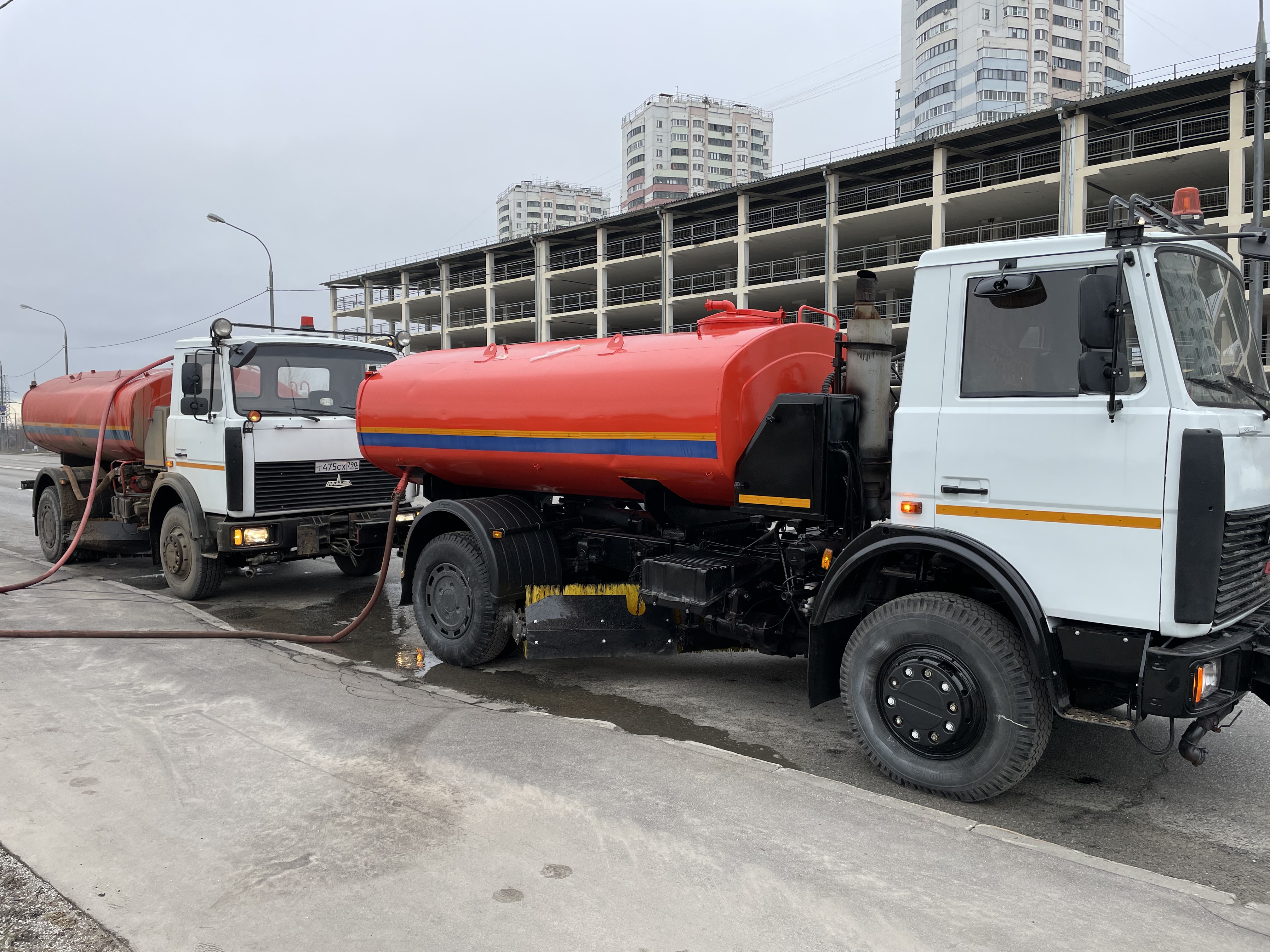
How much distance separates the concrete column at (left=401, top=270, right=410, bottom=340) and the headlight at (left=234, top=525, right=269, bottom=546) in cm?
6636

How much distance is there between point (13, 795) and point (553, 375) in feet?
12.6

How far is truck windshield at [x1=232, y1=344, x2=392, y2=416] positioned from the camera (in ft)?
30.2

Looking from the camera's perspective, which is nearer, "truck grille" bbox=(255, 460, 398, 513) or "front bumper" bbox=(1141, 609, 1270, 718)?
"front bumper" bbox=(1141, 609, 1270, 718)

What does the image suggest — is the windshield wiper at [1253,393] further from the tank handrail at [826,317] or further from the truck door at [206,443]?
the truck door at [206,443]

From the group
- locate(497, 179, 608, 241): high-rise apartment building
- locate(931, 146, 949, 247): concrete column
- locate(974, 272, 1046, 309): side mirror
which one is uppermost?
locate(497, 179, 608, 241): high-rise apartment building

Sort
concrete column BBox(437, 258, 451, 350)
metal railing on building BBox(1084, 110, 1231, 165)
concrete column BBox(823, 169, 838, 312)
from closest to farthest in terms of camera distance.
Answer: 1. metal railing on building BBox(1084, 110, 1231, 165)
2. concrete column BBox(823, 169, 838, 312)
3. concrete column BBox(437, 258, 451, 350)

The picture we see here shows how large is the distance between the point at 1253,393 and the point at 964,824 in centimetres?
249

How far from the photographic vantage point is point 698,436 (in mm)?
5332

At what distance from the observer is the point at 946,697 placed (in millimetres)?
4438

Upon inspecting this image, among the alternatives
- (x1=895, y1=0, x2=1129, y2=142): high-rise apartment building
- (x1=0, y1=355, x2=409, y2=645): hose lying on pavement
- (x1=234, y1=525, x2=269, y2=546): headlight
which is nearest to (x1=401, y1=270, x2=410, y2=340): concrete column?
(x1=895, y1=0, x2=1129, y2=142): high-rise apartment building

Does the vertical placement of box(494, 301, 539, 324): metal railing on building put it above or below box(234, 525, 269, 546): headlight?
above

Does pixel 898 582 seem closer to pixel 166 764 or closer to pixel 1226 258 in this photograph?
pixel 1226 258

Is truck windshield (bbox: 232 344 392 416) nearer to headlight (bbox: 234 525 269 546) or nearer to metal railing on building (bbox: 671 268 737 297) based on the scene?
headlight (bbox: 234 525 269 546)

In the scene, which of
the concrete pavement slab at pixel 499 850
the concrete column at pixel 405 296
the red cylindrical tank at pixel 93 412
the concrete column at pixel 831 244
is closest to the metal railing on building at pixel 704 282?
the concrete column at pixel 831 244
